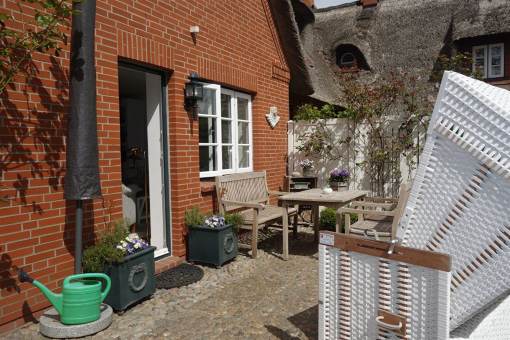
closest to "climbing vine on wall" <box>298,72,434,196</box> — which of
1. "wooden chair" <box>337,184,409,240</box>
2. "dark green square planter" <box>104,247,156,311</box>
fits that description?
"wooden chair" <box>337,184,409,240</box>

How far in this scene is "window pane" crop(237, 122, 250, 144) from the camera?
661 cm

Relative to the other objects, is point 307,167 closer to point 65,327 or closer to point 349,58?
point 65,327

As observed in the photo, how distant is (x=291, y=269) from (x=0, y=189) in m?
3.07

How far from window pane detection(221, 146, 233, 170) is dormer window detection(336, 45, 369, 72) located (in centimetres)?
843

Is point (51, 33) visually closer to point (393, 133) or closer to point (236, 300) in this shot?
point (236, 300)

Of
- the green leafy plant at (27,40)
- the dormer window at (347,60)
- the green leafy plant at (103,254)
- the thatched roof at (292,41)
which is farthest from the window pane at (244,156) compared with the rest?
the dormer window at (347,60)

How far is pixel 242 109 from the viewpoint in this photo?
22.0 feet

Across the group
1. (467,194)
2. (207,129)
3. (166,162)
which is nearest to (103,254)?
(166,162)

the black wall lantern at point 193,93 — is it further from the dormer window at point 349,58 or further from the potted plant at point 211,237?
the dormer window at point 349,58

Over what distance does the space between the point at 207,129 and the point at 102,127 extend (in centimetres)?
198

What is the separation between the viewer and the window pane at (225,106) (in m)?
6.15

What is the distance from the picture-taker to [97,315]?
317cm

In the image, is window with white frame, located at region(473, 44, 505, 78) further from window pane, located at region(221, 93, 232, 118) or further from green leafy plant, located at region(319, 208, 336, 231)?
window pane, located at region(221, 93, 232, 118)

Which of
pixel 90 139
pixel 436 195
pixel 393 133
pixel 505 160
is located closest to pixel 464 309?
pixel 436 195
